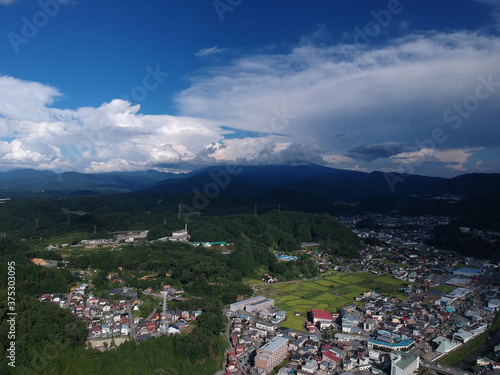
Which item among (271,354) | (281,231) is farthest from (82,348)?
(281,231)

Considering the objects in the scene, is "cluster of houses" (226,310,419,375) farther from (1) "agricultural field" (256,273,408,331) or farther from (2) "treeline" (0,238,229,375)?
(1) "agricultural field" (256,273,408,331)

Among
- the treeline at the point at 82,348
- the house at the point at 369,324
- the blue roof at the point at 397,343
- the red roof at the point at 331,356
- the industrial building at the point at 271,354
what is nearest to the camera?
the treeline at the point at 82,348

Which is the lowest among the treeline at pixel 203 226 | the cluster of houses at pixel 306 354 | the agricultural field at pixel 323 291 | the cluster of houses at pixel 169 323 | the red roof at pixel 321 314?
the agricultural field at pixel 323 291

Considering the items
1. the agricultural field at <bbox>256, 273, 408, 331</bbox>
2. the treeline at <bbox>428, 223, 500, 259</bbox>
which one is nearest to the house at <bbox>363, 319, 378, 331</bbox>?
the agricultural field at <bbox>256, 273, 408, 331</bbox>

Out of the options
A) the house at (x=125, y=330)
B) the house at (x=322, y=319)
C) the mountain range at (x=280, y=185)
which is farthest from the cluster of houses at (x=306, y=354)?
the mountain range at (x=280, y=185)

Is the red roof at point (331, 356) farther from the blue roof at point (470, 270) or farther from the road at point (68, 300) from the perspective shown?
the blue roof at point (470, 270)

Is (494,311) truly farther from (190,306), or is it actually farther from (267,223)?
(267,223)
